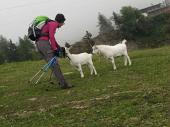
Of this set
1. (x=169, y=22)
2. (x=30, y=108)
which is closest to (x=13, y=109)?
(x=30, y=108)

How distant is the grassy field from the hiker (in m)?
0.50

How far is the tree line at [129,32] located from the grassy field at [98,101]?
7854 centimetres

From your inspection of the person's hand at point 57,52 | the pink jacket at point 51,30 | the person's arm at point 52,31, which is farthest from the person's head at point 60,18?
the person's hand at point 57,52

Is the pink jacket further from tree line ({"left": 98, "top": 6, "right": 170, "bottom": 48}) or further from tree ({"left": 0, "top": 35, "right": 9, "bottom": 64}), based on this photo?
tree line ({"left": 98, "top": 6, "right": 170, "bottom": 48})

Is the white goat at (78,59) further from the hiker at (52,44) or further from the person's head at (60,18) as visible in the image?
the person's head at (60,18)

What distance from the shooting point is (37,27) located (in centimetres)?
1912

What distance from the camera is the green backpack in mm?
19130

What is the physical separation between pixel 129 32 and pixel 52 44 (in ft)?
320

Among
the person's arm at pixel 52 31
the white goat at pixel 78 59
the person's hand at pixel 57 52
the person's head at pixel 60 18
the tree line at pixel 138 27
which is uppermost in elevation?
the person's head at pixel 60 18

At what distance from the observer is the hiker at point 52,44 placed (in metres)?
19.0

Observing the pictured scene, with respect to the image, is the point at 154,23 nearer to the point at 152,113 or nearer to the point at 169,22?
the point at 169,22

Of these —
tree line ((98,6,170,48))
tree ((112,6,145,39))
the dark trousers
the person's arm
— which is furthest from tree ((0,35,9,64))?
the person's arm

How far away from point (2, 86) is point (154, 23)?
99.9 m

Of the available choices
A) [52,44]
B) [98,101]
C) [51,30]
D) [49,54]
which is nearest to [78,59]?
[49,54]
